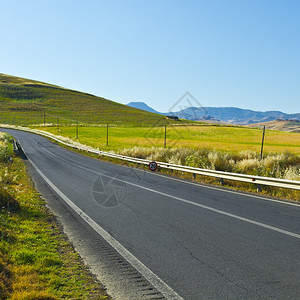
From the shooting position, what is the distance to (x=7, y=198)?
7988mm

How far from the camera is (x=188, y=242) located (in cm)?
582

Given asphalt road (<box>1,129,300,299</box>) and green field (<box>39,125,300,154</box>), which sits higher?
asphalt road (<box>1,129,300,299</box>)

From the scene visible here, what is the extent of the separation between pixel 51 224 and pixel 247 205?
5.53m

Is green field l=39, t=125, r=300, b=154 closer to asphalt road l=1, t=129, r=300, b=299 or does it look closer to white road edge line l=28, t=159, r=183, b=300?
asphalt road l=1, t=129, r=300, b=299

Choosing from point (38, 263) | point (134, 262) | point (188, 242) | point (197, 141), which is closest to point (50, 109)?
point (197, 141)

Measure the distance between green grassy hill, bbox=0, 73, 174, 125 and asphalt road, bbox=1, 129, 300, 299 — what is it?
89519 millimetres

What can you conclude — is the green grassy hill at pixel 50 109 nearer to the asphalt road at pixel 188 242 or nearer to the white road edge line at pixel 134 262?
the asphalt road at pixel 188 242

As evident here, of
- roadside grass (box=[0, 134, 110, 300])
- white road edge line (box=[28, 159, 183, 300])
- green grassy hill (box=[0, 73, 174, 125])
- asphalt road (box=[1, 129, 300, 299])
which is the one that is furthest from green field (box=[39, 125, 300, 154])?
green grassy hill (box=[0, 73, 174, 125])

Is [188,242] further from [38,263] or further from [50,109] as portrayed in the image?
[50,109]

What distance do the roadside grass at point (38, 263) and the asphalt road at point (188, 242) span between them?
11.2 inches

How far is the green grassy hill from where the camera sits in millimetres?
101625

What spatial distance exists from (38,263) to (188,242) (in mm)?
2704

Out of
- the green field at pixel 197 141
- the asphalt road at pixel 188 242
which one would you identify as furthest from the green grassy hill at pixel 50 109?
the asphalt road at pixel 188 242

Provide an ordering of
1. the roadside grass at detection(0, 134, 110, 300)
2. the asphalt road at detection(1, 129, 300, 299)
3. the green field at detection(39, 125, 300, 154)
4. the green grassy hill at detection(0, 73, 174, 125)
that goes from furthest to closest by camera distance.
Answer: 1. the green grassy hill at detection(0, 73, 174, 125)
2. the green field at detection(39, 125, 300, 154)
3. the asphalt road at detection(1, 129, 300, 299)
4. the roadside grass at detection(0, 134, 110, 300)
